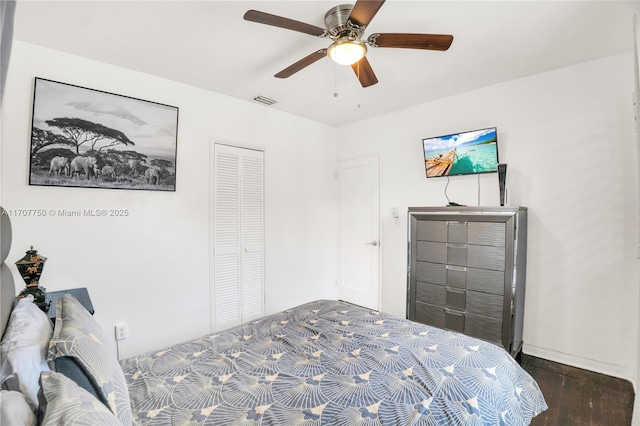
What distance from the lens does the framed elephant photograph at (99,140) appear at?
7.20 feet

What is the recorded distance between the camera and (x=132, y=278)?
101 inches

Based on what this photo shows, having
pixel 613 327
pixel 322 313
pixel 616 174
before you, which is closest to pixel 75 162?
pixel 322 313

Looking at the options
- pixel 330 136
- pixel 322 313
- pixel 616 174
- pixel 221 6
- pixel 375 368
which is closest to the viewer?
pixel 375 368

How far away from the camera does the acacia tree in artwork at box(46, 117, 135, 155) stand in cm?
227

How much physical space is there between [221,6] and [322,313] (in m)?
2.17

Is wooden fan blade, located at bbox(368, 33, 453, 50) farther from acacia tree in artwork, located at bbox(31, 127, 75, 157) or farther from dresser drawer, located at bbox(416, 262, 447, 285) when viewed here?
acacia tree in artwork, located at bbox(31, 127, 75, 157)

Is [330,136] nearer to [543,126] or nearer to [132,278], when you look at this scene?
[543,126]

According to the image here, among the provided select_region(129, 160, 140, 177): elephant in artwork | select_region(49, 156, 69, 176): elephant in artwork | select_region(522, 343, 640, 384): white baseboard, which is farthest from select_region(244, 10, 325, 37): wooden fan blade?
select_region(522, 343, 640, 384): white baseboard

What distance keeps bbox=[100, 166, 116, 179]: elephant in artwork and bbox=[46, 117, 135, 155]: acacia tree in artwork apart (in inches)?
6.1

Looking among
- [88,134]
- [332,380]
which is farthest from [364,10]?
[88,134]

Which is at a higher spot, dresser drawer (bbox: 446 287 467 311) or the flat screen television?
the flat screen television

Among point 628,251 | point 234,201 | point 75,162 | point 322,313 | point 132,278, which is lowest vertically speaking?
point 322,313

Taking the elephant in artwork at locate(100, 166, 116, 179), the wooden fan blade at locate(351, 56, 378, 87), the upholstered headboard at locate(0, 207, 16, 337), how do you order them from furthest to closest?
1. the elephant in artwork at locate(100, 166, 116, 179)
2. the wooden fan blade at locate(351, 56, 378, 87)
3. the upholstered headboard at locate(0, 207, 16, 337)

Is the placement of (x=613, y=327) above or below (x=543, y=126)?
below
